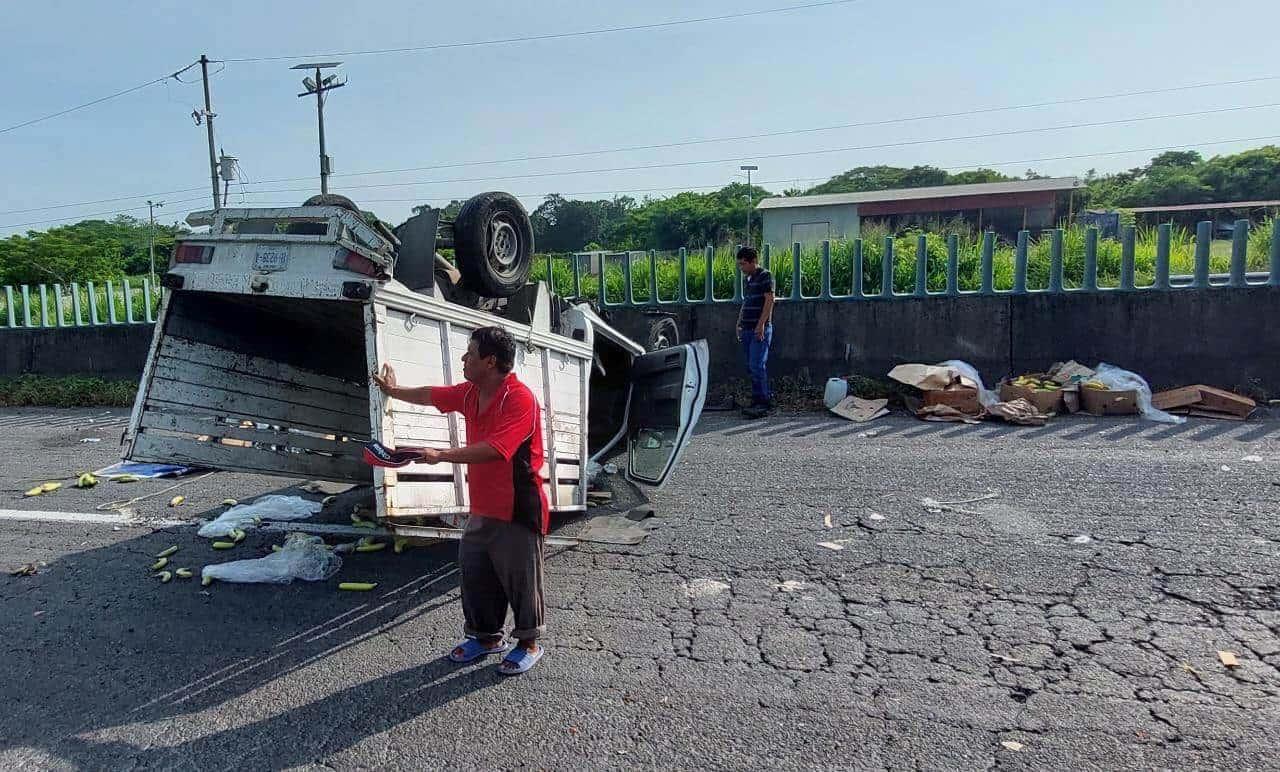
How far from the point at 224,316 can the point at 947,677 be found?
4128mm

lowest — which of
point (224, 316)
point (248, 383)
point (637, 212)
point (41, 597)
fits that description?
point (41, 597)

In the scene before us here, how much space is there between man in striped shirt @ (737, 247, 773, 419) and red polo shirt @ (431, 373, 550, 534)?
5691mm

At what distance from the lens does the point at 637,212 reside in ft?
159

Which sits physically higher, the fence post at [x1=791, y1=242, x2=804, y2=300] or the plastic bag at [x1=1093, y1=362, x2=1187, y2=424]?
the fence post at [x1=791, y1=242, x2=804, y2=300]

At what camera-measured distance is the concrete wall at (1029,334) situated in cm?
895

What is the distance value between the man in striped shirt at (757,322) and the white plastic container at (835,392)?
0.60 metres

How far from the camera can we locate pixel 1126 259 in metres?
9.27

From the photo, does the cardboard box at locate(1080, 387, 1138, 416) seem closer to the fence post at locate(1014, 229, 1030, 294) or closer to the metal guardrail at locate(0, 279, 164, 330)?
the fence post at locate(1014, 229, 1030, 294)

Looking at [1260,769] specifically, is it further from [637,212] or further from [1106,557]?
[637,212]

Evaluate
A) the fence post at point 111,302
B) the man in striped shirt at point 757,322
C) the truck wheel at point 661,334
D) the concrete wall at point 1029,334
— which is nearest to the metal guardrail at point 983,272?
the concrete wall at point 1029,334

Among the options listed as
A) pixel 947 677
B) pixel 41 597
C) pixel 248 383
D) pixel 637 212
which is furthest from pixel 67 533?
pixel 637 212

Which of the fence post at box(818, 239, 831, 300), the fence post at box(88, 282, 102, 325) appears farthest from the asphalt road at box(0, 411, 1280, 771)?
the fence post at box(88, 282, 102, 325)

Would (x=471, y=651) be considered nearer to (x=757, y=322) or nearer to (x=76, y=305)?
(x=757, y=322)

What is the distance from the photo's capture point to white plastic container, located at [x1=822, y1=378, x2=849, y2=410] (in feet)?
30.6
